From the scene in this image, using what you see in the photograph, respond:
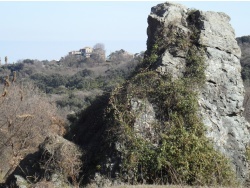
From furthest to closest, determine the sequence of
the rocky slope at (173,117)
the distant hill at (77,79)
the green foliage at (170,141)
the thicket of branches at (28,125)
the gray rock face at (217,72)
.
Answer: the distant hill at (77,79), the thicket of branches at (28,125), the gray rock face at (217,72), the rocky slope at (173,117), the green foliage at (170,141)

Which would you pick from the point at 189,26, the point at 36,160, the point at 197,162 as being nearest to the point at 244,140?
the point at 197,162

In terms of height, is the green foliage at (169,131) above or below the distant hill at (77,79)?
above

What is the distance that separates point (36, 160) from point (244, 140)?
5303mm

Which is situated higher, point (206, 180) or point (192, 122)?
point (192, 122)

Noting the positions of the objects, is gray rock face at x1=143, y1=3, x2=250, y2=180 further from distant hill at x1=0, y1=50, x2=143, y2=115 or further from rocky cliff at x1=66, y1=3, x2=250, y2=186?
distant hill at x1=0, y1=50, x2=143, y2=115

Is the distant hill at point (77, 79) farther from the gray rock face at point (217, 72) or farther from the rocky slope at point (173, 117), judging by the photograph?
the rocky slope at point (173, 117)

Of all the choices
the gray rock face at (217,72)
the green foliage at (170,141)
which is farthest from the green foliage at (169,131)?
the gray rock face at (217,72)

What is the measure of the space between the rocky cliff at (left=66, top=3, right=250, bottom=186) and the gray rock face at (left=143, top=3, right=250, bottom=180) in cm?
3

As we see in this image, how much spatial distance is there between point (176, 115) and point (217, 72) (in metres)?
2.03

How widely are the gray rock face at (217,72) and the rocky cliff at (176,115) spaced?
0.09 feet

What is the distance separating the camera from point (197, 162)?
386 inches

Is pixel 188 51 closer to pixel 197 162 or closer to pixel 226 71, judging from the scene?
pixel 226 71

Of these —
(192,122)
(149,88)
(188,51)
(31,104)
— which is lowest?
(31,104)

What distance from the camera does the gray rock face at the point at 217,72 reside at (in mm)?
Answer: 11070
